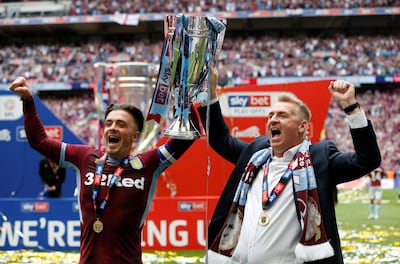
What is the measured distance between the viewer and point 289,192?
12.1ft

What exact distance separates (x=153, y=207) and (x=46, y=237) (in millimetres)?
1611

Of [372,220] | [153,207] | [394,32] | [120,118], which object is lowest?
[372,220]

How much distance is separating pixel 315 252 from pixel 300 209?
234 mm

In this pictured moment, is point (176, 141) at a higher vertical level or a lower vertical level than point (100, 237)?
higher

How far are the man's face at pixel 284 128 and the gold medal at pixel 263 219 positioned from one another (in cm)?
37

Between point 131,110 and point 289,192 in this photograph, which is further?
point 131,110

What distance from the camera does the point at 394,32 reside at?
43250 mm

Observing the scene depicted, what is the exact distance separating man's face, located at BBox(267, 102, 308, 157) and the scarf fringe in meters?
0.58

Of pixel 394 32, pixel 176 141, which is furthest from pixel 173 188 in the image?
pixel 394 32

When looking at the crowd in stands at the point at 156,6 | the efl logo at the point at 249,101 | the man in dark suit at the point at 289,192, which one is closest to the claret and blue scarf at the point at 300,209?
the man in dark suit at the point at 289,192

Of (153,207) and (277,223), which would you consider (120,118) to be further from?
(153,207)

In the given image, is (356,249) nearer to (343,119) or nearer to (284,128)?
(284,128)

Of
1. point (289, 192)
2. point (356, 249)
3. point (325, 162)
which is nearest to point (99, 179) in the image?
point (289, 192)

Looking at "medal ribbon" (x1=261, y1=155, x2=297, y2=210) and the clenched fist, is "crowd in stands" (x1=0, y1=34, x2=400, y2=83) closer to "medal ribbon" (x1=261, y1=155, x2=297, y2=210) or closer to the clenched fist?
the clenched fist
